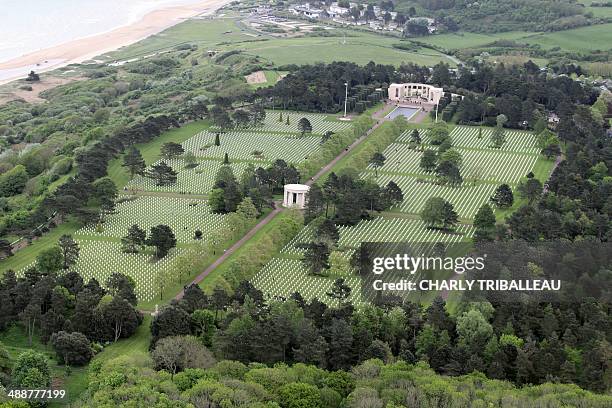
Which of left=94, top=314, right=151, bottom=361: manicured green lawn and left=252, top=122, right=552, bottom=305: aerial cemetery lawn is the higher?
left=94, top=314, right=151, bottom=361: manicured green lawn

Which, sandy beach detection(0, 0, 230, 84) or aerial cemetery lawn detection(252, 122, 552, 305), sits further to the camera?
sandy beach detection(0, 0, 230, 84)

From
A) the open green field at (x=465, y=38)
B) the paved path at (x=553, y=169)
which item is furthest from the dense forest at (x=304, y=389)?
the open green field at (x=465, y=38)

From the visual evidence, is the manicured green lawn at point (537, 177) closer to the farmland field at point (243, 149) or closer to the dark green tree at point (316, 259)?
the dark green tree at point (316, 259)

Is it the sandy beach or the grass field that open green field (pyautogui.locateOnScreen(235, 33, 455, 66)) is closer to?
the sandy beach

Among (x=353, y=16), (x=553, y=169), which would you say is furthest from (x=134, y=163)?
(x=353, y=16)

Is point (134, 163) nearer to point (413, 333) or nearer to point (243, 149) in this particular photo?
point (243, 149)

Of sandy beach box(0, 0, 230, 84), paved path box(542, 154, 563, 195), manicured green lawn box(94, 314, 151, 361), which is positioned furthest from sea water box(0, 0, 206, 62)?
manicured green lawn box(94, 314, 151, 361)

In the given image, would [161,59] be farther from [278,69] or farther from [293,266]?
[293,266]
